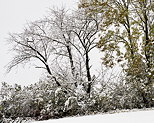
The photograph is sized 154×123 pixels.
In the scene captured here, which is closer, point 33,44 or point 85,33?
point 85,33

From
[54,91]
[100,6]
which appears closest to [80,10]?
[100,6]

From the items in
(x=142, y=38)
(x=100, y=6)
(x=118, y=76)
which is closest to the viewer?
(x=142, y=38)

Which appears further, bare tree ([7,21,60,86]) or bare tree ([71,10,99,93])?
bare tree ([7,21,60,86])

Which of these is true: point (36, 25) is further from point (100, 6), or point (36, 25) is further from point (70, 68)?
point (100, 6)

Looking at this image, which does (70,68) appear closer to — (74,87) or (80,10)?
(74,87)

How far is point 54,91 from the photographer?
1270cm

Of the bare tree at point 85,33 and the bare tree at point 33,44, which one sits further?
the bare tree at point 33,44

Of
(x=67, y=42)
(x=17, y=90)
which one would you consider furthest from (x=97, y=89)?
(x=17, y=90)

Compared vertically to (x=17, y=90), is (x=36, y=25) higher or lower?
higher

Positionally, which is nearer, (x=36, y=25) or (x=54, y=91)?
(x=54, y=91)

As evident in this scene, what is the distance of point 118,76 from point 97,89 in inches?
57.2

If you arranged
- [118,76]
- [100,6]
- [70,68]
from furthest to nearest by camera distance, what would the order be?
[70,68], [118,76], [100,6]

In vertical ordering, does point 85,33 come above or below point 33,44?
above

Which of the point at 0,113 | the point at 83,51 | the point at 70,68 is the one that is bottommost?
the point at 0,113
